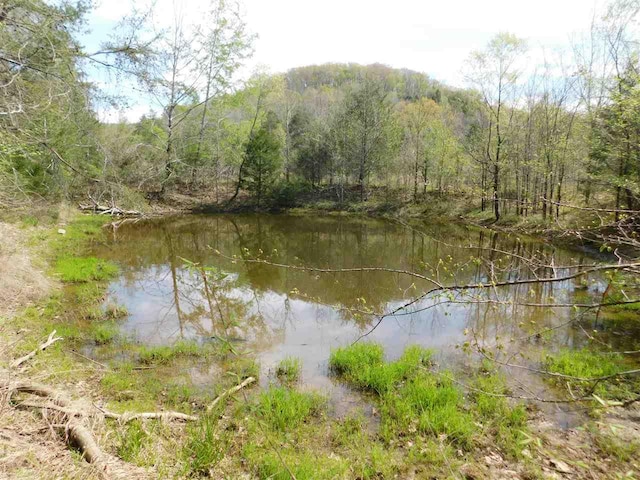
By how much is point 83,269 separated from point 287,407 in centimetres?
975

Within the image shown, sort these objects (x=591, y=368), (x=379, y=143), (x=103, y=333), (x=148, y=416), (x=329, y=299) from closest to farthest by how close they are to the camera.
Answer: (x=148, y=416) < (x=591, y=368) < (x=103, y=333) < (x=329, y=299) < (x=379, y=143)

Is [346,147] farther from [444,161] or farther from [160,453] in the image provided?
[160,453]

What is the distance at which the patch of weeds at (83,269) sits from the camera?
36.3 ft

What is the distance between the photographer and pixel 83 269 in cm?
1190

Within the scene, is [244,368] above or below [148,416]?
below

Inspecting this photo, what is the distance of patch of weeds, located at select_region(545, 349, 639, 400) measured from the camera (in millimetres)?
5629

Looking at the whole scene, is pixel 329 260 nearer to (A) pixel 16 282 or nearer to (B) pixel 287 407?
(A) pixel 16 282

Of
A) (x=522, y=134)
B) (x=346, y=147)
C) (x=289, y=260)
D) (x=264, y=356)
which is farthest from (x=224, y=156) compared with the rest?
(x=264, y=356)

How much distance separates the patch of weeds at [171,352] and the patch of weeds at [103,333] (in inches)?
38.2

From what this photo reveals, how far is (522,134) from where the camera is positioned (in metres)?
24.6

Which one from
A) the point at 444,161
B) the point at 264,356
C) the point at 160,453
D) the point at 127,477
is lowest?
the point at 264,356

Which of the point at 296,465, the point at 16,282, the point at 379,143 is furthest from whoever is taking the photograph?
the point at 379,143

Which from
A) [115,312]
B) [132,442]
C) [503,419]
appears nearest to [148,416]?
[132,442]

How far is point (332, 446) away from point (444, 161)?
29778 mm
